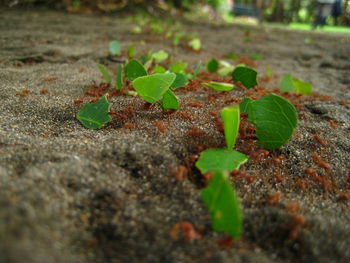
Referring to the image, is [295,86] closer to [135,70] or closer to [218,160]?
[135,70]

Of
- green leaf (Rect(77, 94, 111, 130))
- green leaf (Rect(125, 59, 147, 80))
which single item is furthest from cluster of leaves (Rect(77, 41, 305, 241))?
green leaf (Rect(125, 59, 147, 80))

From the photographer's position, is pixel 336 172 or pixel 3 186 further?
pixel 336 172

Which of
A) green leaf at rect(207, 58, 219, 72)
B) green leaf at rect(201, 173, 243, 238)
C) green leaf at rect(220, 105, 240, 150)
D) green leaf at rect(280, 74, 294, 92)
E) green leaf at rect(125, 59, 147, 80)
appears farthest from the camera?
green leaf at rect(207, 58, 219, 72)

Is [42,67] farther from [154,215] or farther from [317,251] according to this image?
[317,251]

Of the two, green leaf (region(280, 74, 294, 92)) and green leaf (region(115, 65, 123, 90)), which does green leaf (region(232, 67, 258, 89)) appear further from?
green leaf (region(115, 65, 123, 90))

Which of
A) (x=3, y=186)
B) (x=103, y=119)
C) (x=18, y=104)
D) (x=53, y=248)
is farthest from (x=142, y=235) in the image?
(x=18, y=104)

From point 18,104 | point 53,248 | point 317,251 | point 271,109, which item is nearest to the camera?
point 53,248

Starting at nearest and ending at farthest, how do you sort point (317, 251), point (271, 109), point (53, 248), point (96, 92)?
point (53, 248), point (317, 251), point (271, 109), point (96, 92)
